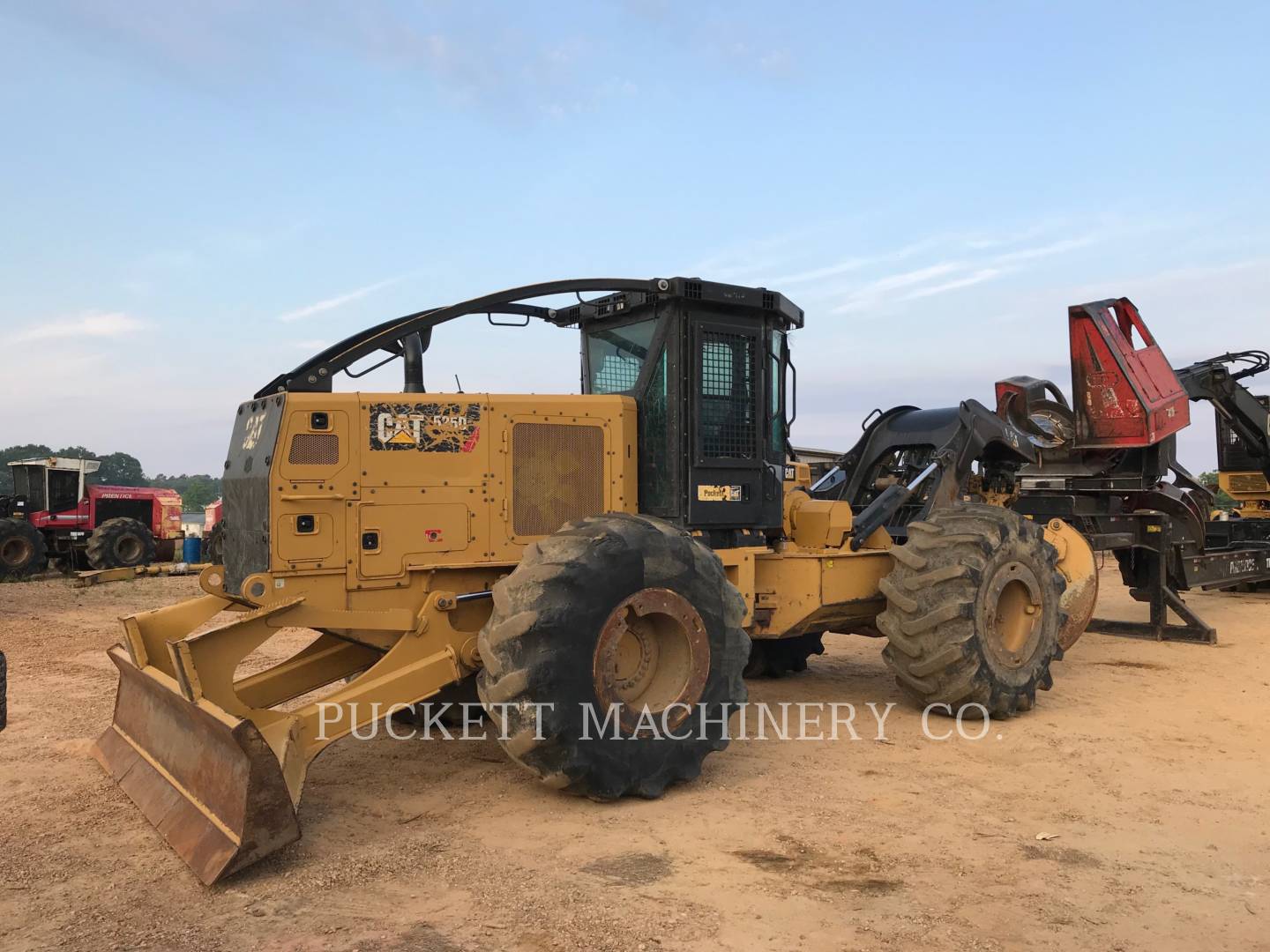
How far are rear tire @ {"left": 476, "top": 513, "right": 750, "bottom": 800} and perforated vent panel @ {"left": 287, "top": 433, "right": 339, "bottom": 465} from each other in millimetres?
1257

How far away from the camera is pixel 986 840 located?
16.1 feet

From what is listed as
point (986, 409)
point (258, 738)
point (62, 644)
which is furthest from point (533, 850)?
point (62, 644)

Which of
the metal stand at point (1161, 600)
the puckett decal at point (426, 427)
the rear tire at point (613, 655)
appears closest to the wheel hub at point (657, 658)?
the rear tire at point (613, 655)

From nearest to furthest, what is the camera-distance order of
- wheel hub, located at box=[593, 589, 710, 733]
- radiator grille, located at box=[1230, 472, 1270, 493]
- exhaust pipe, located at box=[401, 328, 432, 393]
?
wheel hub, located at box=[593, 589, 710, 733], exhaust pipe, located at box=[401, 328, 432, 393], radiator grille, located at box=[1230, 472, 1270, 493]

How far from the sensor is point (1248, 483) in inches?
669

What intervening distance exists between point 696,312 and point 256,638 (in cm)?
332

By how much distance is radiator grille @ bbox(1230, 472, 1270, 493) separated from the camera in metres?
16.8

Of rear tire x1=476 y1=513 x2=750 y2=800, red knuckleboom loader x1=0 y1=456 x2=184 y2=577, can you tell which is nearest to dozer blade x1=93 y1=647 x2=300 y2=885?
rear tire x1=476 y1=513 x2=750 y2=800

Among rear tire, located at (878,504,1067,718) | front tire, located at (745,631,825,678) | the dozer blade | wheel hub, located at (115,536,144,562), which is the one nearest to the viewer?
the dozer blade

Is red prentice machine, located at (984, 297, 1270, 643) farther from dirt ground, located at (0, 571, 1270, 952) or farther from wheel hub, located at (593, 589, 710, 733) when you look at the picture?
wheel hub, located at (593, 589, 710, 733)

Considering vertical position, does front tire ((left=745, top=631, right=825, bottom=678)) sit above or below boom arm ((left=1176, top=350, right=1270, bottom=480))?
below

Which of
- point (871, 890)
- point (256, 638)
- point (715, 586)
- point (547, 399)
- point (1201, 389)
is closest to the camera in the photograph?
point (871, 890)

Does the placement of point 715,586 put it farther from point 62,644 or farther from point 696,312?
point 62,644

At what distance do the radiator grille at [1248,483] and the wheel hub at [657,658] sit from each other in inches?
578
